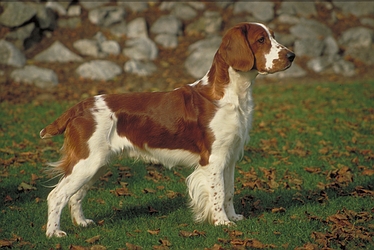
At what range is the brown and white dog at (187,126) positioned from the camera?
4977 millimetres

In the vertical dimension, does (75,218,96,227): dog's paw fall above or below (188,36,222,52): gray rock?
above

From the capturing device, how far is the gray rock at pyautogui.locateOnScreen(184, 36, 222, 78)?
14.1 meters

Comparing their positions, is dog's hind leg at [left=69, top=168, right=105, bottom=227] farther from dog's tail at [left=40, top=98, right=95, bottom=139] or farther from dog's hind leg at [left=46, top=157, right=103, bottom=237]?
dog's tail at [left=40, top=98, right=95, bottom=139]

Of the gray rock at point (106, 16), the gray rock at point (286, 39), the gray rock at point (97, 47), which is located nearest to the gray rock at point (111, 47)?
the gray rock at point (97, 47)

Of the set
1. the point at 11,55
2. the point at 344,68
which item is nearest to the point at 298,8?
the point at 344,68

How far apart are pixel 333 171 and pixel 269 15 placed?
1041cm

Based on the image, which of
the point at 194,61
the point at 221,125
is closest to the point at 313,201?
the point at 221,125

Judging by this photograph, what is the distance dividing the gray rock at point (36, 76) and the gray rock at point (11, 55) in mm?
483

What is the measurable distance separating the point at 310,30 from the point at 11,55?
8.49 meters

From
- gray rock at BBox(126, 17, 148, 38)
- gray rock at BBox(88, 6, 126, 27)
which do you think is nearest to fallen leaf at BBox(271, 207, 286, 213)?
gray rock at BBox(126, 17, 148, 38)

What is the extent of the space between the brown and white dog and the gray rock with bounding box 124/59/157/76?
8.73 m

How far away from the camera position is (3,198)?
6.20 m

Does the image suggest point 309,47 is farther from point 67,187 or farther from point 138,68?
A: point 67,187

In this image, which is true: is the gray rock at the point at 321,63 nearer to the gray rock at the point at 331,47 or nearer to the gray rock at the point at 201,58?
the gray rock at the point at 331,47
